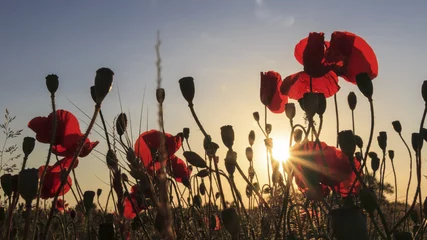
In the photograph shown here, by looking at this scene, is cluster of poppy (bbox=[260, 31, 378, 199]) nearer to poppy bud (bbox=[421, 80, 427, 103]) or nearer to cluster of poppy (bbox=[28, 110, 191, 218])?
poppy bud (bbox=[421, 80, 427, 103])

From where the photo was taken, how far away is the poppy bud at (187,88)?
1686mm

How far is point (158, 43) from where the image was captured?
2.75 ft

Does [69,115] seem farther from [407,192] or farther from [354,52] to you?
[407,192]

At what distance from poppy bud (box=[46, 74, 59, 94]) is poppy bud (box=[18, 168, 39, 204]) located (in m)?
0.49

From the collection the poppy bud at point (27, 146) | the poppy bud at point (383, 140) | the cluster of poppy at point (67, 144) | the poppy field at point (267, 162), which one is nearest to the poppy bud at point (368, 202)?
the poppy field at point (267, 162)

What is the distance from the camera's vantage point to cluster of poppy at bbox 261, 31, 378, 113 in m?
2.13

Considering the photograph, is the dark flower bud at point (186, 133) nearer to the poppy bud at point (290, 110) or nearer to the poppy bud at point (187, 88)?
the poppy bud at point (290, 110)

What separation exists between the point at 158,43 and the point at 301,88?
154 cm

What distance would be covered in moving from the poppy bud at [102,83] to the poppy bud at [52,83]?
0.65 ft

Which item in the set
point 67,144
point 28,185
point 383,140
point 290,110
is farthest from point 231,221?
point 383,140

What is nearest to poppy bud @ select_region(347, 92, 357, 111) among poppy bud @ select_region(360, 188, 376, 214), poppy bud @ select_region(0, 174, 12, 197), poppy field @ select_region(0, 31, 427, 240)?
poppy field @ select_region(0, 31, 427, 240)

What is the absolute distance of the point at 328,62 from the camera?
7.18 ft

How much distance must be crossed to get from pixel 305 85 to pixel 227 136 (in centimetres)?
68

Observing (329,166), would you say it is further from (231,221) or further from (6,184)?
(6,184)
